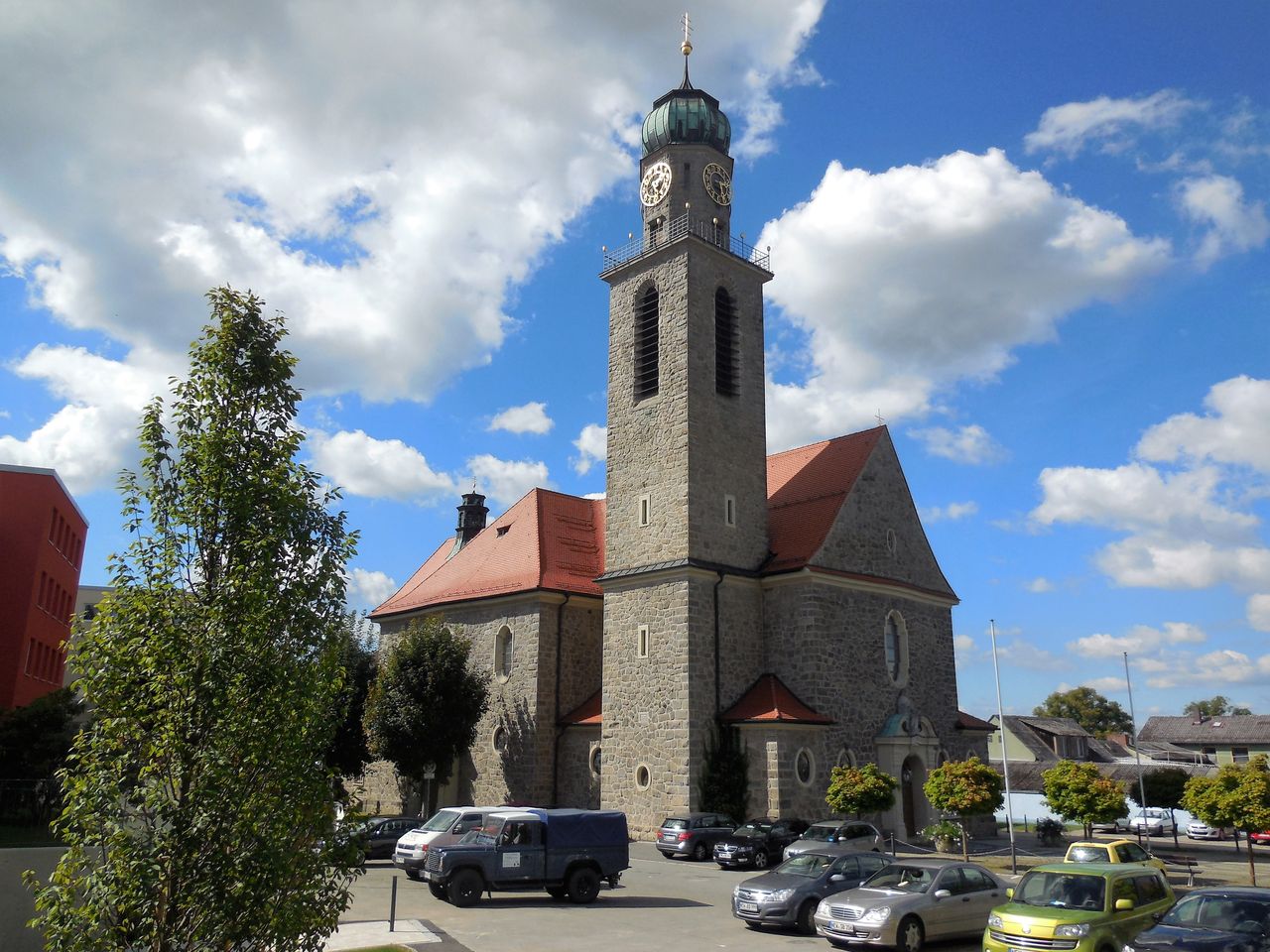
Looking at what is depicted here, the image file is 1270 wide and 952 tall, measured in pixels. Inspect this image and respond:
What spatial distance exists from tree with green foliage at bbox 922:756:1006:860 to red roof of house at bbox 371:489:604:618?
13934mm

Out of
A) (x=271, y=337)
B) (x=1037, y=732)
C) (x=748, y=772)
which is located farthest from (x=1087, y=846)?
(x=1037, y=732)

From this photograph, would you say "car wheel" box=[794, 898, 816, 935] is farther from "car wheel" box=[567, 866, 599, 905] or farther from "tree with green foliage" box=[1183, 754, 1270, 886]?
"tree with green foliage" box=[1183, 754, 1270, 886]

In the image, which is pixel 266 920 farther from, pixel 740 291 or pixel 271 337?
pixel 740 291

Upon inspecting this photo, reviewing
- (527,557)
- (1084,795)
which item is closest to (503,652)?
(527,557)

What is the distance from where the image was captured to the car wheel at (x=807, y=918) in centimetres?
1543

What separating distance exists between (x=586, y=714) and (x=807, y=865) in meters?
16.7

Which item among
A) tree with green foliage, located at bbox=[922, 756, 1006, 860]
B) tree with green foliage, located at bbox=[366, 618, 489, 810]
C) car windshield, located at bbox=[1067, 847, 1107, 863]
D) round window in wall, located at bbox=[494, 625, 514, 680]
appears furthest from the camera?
round window in wall, located at bbox=[494, 625, 514, 680]

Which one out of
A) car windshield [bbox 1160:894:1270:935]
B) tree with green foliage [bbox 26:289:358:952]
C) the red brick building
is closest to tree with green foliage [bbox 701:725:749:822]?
car windshield [bbox 1160:894:1270:935]

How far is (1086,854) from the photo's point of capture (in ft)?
58.0

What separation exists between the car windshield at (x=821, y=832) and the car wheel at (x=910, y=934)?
27.4 feet

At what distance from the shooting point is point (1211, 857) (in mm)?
30672

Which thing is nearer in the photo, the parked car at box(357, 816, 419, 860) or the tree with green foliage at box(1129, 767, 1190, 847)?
the parked car at box(357, 816, 419, 860)

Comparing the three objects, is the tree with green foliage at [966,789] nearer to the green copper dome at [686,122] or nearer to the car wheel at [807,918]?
the car wheel at [807,918]

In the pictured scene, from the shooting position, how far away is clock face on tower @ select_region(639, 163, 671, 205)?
34.4 m
